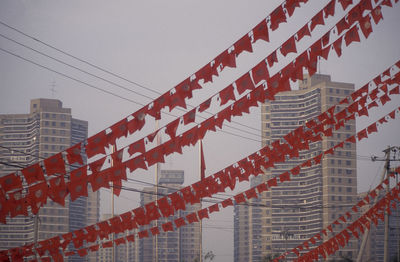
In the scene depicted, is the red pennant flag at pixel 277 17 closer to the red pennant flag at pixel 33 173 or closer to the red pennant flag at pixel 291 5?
the red pennant flag at pixel 291 5

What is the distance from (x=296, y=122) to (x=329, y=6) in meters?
105

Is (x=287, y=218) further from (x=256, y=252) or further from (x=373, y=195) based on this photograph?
(x=373, y=195)

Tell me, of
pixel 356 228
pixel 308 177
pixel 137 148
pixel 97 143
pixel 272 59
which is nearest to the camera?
pixel 97 143

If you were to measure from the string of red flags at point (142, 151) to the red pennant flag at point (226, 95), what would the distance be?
0.03 metres

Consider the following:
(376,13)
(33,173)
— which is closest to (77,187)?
(33,173)

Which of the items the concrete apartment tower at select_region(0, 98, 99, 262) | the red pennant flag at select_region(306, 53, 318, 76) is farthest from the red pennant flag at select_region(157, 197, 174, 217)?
the concrete apartment tower at select_region(0, 98, 99, 262)

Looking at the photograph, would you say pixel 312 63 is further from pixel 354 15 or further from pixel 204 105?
pixel 204 105

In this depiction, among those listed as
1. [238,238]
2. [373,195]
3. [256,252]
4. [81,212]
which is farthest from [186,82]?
[238,238]

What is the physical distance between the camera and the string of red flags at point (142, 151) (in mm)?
12219

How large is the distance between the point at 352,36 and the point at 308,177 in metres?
96.6

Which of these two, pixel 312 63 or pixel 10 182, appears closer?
pixel 10 182

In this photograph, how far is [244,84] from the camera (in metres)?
13.8

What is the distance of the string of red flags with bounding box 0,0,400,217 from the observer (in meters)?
12.2

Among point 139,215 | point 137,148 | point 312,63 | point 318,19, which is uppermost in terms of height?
point 318,19
